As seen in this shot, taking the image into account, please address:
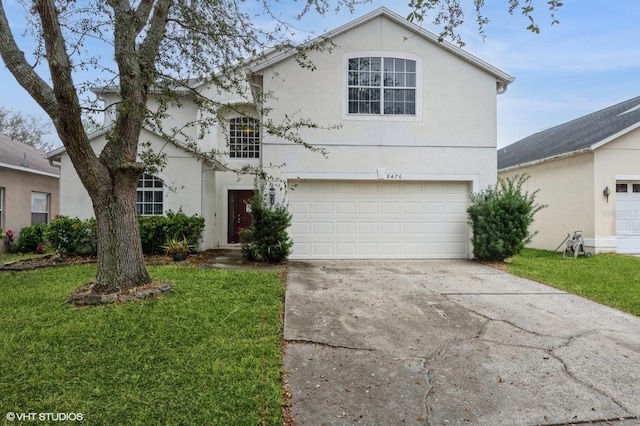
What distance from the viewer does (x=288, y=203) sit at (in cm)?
1049

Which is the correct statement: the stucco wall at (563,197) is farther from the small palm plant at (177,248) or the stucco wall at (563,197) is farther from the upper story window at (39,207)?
the upper story window at (39,207)

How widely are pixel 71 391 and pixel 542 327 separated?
5.26 m

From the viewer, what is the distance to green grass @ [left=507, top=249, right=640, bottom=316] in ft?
21.5

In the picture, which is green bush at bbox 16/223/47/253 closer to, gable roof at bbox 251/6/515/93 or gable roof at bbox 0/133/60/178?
gable roof at bbox 0/133/60/178

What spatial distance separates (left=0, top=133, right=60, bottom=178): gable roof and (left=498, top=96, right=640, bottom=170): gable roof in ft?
60.3

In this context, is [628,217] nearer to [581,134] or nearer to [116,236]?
[581,134]

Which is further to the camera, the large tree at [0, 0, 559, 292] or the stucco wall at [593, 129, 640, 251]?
the stucco wall at [593, 129, 640, 251]

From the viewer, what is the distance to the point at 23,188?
13.8 meters

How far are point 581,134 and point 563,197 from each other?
→ 2766mm

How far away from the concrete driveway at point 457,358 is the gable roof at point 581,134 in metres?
7.81

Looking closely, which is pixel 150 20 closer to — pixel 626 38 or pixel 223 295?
pixel 223 295

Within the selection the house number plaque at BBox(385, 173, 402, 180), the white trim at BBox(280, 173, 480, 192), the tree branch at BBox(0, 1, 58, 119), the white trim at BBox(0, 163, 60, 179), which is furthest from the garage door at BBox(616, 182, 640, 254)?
the white trim at BBox(0, 163, 60, 179)

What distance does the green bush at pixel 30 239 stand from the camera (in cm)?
1300

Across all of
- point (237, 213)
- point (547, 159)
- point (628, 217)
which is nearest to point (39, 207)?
point (237, 213)
